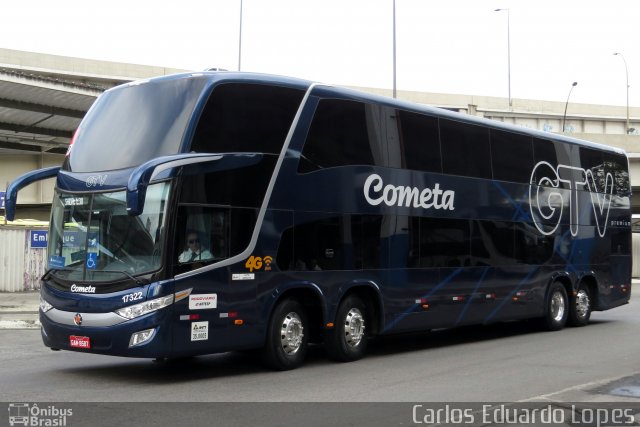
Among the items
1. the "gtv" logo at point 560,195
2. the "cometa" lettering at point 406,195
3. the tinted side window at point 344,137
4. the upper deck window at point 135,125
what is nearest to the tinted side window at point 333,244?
the "cometa" lettering at point 406,195

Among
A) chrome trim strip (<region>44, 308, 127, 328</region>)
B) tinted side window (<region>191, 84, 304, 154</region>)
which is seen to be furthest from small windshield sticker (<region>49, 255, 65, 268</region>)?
tinted side window (<region>191, 84, 304, 154</region>)

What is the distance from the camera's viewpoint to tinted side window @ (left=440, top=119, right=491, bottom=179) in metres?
14.9

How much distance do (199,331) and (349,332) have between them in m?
3.05

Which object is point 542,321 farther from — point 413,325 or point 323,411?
point 323,411

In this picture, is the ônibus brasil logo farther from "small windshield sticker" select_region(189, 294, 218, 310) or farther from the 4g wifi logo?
the 4g wifi logo

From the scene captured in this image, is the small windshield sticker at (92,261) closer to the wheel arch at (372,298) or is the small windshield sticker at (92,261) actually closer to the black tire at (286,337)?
the black tire at (286,337)

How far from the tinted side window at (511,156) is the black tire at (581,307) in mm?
3593

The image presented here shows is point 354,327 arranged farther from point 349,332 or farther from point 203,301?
point 203,301

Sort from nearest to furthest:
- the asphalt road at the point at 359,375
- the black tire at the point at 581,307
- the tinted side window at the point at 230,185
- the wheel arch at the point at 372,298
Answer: the asphalt road at the point at 359,375
the tinted side window at the point at 230,185
the wheel arch at the point at 372,298
the black tire at the point at 581,307

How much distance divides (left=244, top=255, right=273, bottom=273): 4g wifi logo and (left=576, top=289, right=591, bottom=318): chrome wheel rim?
402 inches

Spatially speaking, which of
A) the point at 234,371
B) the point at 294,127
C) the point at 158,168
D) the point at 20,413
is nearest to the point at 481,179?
the point at 294,127

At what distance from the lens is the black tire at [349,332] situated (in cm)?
1245

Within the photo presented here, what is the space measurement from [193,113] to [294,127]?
5.82 ft

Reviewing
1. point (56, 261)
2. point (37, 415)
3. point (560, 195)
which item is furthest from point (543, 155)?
point (37, 415)
